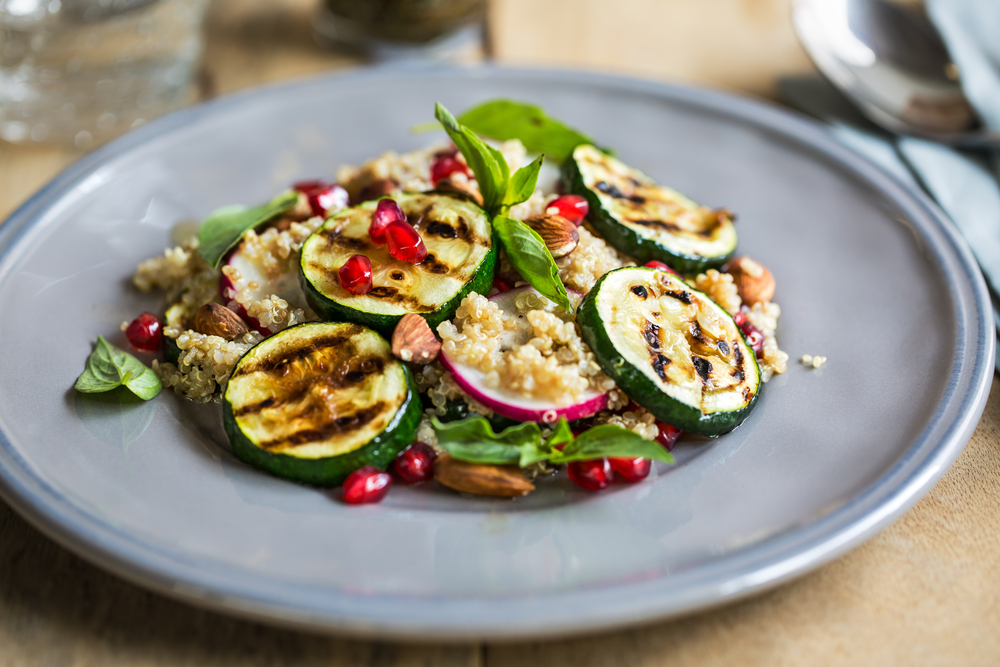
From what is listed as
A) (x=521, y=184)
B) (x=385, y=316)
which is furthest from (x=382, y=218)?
(x=521, y=184)

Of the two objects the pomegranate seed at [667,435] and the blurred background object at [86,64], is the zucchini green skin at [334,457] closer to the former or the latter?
the pomegranate seed at [667,435]

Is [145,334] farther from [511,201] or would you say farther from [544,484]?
[544,484]

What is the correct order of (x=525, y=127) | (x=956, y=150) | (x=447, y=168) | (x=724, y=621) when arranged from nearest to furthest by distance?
(x=724, y=621) < (x=447, y=168) < (x=525, y=127) < (x=956, y=150)

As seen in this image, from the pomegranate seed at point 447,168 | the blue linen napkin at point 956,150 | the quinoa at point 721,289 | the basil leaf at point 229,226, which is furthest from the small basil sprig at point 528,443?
the blue linen napkin at point 956,150

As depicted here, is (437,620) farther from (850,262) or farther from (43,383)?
(850,262)

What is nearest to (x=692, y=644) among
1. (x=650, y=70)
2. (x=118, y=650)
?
(x=118, y=650)
